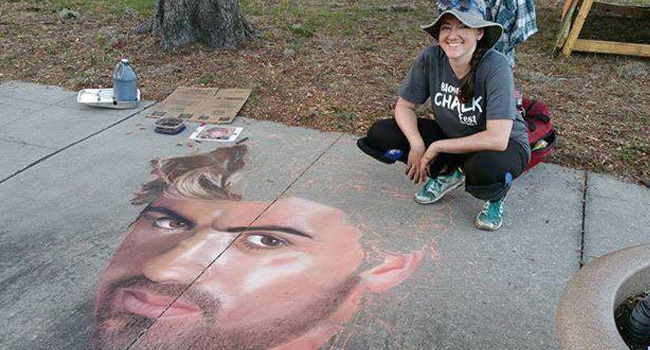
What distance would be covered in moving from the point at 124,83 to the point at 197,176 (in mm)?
1536

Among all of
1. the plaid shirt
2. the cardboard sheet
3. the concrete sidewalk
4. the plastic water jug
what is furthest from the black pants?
the plastic water jug

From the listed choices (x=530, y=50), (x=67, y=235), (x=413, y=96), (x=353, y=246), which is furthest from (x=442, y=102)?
(x=530, y=50)

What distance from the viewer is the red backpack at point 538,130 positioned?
2943 millimetres

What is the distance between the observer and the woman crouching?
244 cm

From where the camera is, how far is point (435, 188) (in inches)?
116

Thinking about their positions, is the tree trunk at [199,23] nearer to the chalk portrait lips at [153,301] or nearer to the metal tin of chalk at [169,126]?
the metal tin of chalk at [169,126]

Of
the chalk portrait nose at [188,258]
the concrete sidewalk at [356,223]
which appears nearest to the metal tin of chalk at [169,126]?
the concrete sidewalk at [356,223]

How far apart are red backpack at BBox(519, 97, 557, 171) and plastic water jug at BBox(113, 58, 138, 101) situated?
3045mm

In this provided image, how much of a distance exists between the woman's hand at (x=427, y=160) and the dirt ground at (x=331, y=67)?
4.04 ft

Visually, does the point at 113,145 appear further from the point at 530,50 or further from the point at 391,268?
the point at 530,50

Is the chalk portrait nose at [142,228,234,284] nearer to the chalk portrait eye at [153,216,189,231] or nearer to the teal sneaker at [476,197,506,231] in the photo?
the chalk portrait eye at [153,216,189,231]

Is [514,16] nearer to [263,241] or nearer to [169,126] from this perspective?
[263,241]

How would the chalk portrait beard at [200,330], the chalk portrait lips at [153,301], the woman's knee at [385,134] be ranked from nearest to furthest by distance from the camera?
1. the chalk portrait beard at [200,330]
2. the chalk portrait lips at [153,301]
3. the woman's knee at [385,134]

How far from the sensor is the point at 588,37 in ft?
20.7
